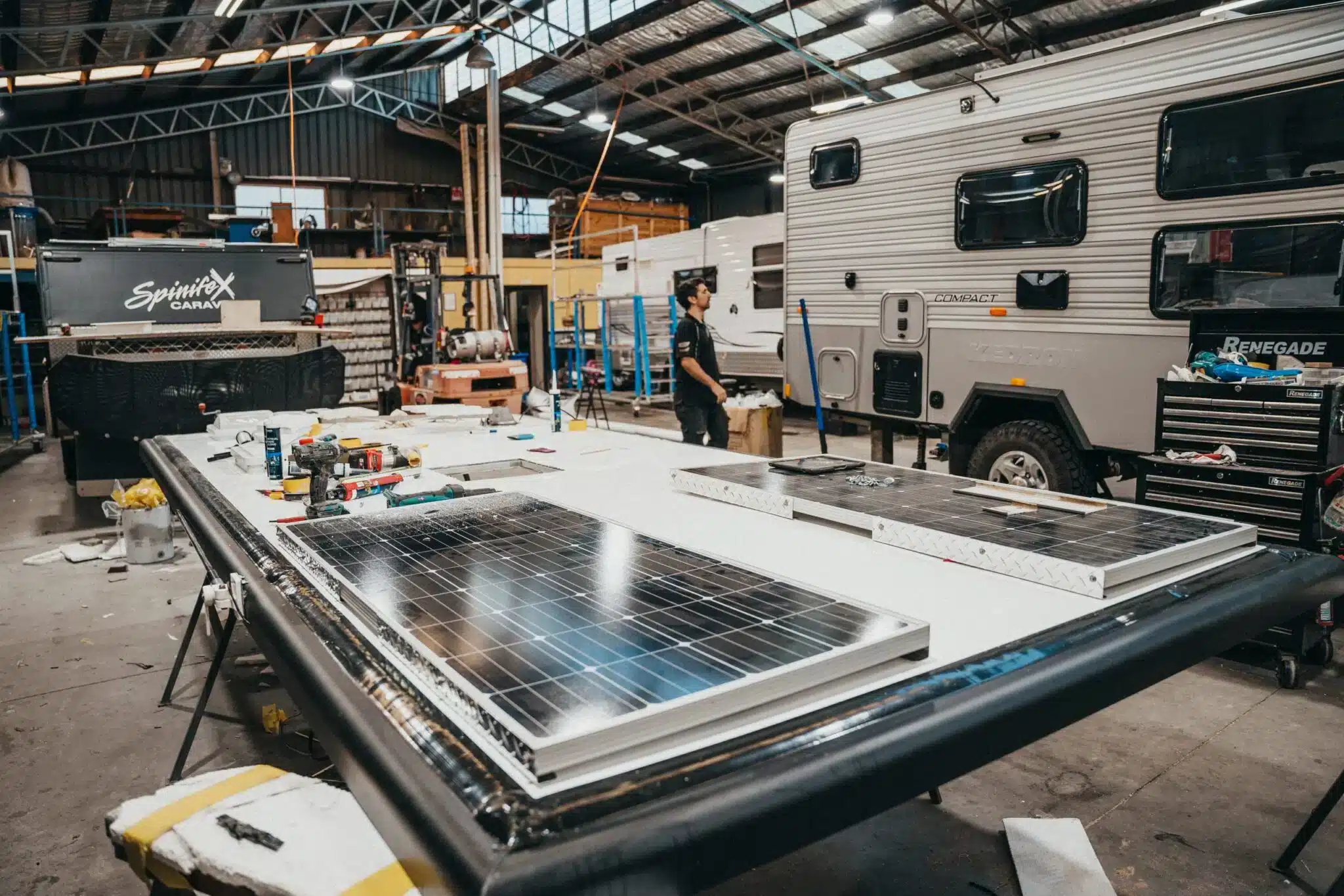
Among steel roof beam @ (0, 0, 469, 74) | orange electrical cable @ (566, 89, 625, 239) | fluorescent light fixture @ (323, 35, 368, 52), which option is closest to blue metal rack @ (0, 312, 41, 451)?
steel roof beam @ (0, 0, 469, 74)

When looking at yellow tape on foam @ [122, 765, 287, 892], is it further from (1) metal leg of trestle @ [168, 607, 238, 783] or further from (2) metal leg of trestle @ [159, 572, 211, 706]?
(2) metal leg of trestle @ [159, 572, 211, 706]

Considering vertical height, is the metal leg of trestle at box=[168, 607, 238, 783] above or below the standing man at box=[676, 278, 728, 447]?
below

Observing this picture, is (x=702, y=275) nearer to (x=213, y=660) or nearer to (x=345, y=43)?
(x=345, y=43)

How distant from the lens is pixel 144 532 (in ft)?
18.4

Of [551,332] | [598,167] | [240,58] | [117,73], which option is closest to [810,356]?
[598,167]

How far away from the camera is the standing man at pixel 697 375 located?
254 inches

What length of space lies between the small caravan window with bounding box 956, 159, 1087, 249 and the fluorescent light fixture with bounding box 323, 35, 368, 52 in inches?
483

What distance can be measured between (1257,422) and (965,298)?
7.14 ft

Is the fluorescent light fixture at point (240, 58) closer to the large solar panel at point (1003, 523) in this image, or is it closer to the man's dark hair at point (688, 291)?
the man's dark hair at point (688, 291)

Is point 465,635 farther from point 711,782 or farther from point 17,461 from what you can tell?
point 17,461

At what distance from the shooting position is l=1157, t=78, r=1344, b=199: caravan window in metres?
4.05

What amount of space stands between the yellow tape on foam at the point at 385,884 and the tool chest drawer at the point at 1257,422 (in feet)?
12.5

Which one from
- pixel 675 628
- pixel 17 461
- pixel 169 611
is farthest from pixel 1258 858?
pixel 17 461

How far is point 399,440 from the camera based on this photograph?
368 cm
